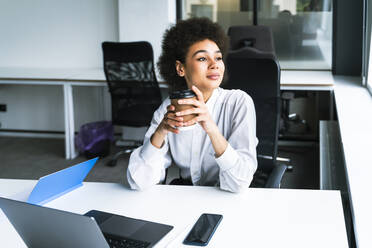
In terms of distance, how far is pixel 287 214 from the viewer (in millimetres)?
1344

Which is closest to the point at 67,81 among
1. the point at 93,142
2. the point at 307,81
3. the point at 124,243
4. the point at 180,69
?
the point at 93,142

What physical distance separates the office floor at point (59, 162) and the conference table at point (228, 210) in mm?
2238

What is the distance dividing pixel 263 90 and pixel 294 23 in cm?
305

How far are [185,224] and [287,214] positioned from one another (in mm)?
290

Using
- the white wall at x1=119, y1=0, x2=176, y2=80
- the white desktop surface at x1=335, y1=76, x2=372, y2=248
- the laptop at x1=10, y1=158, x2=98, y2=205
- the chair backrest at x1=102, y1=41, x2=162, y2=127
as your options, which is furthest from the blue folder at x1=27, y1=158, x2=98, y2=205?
the white wall at x1=119, y1=0, x2=176, y2=80

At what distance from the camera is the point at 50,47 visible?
17.8ft

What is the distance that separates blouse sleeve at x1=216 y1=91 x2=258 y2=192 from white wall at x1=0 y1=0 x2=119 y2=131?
12.1 ft

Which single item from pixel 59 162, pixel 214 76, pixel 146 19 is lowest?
pixel 59 162

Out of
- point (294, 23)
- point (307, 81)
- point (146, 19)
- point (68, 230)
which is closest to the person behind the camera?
point (68, 230)

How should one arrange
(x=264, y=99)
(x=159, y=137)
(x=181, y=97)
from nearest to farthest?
(x=181, y=97)
(x=159, y=137)
(x=264, y=99)

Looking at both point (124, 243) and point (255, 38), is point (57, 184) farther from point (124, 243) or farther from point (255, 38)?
point (255, 38)

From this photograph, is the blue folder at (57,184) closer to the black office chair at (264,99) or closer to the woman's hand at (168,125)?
the woman's hand at (168,125)

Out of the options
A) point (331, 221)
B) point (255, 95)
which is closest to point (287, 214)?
point (331, 221)

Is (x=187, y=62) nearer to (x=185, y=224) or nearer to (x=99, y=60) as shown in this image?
(x=185, y=224)
